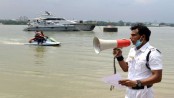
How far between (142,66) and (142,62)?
49 millimetres

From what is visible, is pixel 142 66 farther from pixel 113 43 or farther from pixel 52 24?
pixel 52 24

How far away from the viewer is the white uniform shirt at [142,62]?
394 cm

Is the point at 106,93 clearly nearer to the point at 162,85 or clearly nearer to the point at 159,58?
the point at 162,85

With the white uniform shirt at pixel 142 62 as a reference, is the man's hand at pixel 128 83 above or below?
below

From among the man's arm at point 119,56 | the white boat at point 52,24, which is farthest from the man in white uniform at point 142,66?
the white boat at point 52,24

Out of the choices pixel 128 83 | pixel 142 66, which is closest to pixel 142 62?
pixel 142 66

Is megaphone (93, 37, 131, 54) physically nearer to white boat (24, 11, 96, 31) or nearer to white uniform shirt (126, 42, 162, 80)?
white uniform shirt (126, 42, 162, 80)

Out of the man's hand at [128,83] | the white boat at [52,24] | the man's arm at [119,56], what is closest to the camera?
the man's hand at [128,83]

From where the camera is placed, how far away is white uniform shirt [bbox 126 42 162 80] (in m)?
3.94

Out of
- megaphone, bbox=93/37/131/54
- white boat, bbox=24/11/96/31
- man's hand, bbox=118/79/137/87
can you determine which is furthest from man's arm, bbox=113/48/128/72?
white boat, bbox=24/11/96/31

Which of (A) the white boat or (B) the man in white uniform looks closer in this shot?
(B) the man in white uniform

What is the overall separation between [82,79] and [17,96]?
340cm

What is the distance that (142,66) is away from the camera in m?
4.04

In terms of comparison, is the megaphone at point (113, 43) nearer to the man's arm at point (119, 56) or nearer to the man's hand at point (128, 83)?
the man's arm at point (119, 56)
